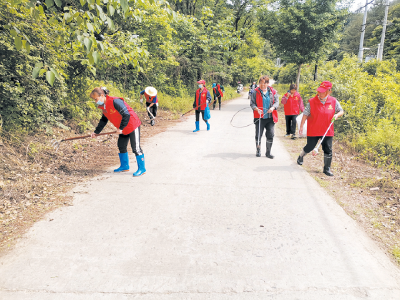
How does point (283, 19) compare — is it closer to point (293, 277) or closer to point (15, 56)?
point (15, 56)

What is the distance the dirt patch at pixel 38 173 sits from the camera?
160 inches

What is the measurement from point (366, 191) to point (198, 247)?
3.72 metres

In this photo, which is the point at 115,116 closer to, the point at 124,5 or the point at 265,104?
the point at 124,5

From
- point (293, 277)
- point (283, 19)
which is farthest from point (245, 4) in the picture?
point (293, 277)

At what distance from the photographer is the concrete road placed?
275 centimetres

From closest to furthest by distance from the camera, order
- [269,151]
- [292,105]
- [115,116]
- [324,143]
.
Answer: [115,116] < [324,143] < [269,151] < [292,105]

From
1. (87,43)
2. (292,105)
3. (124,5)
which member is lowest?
(292,105)

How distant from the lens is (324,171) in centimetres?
636

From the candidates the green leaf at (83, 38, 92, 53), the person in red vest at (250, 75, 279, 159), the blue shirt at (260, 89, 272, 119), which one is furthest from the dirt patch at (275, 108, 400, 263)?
the green leaf at (83, 38, 92, 53)

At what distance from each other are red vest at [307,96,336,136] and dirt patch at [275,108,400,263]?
95 centimetres

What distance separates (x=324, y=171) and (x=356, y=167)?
1.10 meters

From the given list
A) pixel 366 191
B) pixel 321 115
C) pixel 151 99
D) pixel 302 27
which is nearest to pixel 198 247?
pixel 366 191

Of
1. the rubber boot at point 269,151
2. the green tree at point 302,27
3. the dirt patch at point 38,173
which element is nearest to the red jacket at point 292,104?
the rubber boot at point 269,151

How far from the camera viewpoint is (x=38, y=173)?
554cm
